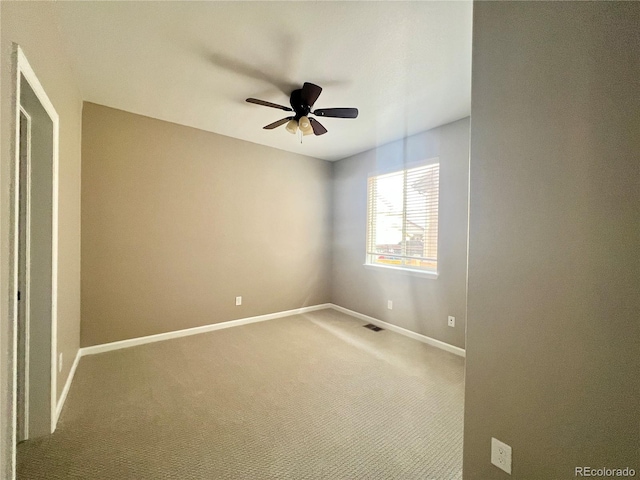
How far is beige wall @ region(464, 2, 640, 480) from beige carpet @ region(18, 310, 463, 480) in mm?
644

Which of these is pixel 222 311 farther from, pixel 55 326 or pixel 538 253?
pixel 538 253

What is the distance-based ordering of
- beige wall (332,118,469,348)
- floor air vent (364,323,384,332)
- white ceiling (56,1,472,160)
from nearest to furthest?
white ceiling (56,1,472,160) < beige wall (332,118,469,348) < floor air vent (364,323,384,332)

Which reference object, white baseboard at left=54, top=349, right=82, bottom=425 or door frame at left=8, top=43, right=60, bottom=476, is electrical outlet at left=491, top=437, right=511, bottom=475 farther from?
white baseboard at left=54, top=349, right=82, bottom=425

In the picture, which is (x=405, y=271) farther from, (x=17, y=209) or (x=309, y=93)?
(x=17, y=209)

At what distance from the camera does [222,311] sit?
3.65 meters

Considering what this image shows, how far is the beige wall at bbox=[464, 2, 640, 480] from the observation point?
2.87 ft

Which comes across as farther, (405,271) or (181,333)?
(405,271)

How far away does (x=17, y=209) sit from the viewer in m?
1.04

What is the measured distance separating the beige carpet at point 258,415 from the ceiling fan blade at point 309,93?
8.30 feet

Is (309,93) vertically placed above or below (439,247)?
above

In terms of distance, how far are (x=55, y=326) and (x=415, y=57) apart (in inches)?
126

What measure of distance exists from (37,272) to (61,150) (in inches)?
36.0

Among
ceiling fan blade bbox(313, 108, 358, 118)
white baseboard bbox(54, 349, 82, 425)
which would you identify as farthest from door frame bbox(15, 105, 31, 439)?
ceiling fan blade bbox(313, 108, 358, 118)
